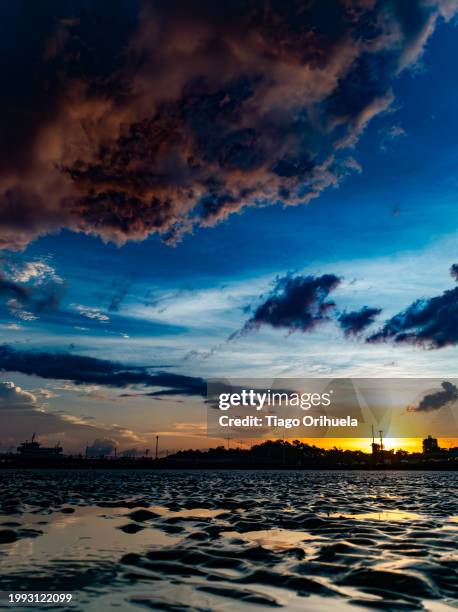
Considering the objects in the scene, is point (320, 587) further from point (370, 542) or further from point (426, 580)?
point (370, 542)

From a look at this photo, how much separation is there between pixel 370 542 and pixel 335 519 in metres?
5.62

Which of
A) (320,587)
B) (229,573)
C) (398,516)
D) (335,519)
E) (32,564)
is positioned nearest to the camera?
(320,587)

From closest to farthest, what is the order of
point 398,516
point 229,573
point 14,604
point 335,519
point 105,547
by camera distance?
point 14,604, point 229,573, point 105,547, point 335,519, point 398,516

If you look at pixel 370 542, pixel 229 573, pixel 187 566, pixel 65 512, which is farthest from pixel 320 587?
pixel 65 512

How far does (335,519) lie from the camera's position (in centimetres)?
1769

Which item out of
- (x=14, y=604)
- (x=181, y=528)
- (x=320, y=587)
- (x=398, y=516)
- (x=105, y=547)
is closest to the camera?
(x=14, y=604)

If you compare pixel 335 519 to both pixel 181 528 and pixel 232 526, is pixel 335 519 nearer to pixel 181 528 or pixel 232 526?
pixel 232 526

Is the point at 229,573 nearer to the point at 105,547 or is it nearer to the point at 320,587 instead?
the point at 320,587

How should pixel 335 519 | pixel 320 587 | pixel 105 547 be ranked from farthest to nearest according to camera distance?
1. pixel 335 519
2. pixel 105 547
3. pixel 320 587

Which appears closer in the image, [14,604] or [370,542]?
[14,604]

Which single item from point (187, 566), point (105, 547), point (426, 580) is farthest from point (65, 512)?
point (426, 580)

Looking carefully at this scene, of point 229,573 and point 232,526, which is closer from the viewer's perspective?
point 229,573

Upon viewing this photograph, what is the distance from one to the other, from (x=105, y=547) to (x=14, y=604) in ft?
17.0

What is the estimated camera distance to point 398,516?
1911 cm
